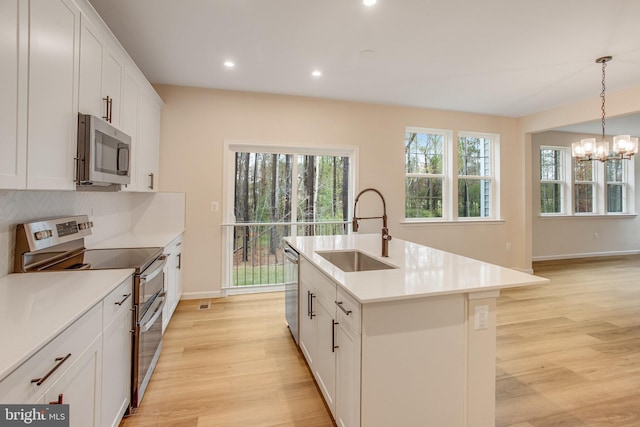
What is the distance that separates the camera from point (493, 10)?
2.29m

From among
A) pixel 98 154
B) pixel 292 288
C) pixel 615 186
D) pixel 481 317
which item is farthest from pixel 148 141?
pixel 615 186

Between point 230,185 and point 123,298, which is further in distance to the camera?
point 230,185

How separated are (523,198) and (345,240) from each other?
3.90 meters

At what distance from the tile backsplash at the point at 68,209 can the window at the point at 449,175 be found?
3.76 metres

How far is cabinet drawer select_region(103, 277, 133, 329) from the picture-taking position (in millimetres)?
1416

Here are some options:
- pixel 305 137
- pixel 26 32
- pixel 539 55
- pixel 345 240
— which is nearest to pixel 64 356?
pixel 26 32

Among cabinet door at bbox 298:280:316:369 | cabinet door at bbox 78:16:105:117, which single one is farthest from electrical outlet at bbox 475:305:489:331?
cabinet door at bbox 78:16:105:117

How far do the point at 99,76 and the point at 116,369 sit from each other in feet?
5.83

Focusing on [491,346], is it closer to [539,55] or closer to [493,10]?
[493,10]

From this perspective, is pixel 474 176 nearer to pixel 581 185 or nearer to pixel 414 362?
pixel 581 185

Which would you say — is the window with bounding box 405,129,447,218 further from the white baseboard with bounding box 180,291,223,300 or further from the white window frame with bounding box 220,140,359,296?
the white baseboard with bounding box 180,291,223,300

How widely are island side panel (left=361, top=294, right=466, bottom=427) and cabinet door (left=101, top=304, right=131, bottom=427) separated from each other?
3.91 ft

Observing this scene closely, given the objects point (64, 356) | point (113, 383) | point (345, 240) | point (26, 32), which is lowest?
point (113, 383)

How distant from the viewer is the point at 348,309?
145 cm
